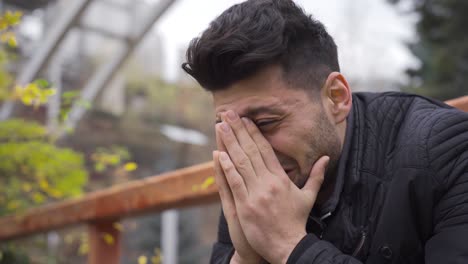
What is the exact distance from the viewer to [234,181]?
1.35 m

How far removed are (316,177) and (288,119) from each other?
0.52ft

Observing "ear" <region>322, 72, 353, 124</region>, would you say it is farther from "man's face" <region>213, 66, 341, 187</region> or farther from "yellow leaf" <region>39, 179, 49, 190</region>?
"yellow leaf" <region>39, 179, 49, 190</region>

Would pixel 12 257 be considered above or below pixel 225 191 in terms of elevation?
below

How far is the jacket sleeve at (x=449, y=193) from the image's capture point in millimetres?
1132

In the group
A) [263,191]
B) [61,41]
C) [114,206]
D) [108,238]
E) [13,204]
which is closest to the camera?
[263,191]

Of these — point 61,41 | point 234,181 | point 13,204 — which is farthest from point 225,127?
point 61,41

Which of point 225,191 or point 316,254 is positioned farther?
point 225,191

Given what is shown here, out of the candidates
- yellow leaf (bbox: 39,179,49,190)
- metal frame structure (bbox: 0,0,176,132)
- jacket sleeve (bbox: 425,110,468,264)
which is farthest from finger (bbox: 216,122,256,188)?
metal frame structure (bbox: 0,0,176,132)

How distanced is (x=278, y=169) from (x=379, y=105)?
0.35 m

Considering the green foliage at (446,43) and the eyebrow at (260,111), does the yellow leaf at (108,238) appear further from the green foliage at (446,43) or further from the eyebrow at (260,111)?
the green foliage at (446,43)

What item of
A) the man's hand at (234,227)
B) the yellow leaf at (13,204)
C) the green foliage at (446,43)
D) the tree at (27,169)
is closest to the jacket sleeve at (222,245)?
the man's hand at (234,227)

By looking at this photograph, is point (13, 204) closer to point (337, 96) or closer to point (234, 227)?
point (234, 227)

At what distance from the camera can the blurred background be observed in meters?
3.75

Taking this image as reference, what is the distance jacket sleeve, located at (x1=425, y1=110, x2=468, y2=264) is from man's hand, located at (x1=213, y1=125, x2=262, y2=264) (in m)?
0.43
